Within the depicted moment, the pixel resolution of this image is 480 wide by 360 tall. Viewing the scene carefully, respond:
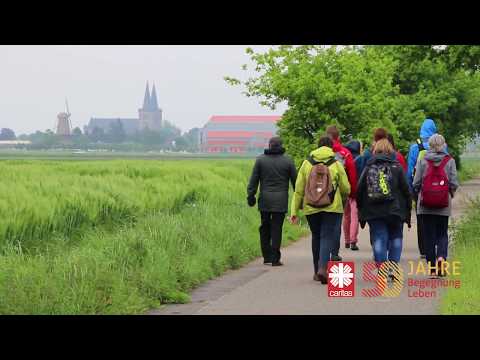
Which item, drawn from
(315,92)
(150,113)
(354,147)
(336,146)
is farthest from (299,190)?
(150,113)

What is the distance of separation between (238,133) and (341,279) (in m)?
99.3

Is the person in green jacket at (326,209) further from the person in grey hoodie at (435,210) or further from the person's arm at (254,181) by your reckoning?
the person's arm at (254,181)

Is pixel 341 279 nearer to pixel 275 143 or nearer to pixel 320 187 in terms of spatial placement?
pixel 320 187

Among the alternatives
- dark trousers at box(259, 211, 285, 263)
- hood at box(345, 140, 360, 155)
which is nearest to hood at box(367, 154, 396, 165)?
dark trousers at box(259, 211, 285, 263)

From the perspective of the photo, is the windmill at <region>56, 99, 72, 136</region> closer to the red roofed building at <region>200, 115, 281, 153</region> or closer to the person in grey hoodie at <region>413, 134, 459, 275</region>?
the red roofed building at <region>200, 115, 281, 153</region>

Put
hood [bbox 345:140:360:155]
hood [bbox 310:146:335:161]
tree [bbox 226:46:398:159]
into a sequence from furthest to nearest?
tree [bbox 226:46:398:159] < hood [bbox 345:140:360:155] < hood [bbox 310:146:335:161]

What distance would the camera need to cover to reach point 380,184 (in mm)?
11836

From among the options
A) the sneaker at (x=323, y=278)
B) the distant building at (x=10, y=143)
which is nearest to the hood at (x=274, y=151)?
the sneaker at (x=323, y=278)

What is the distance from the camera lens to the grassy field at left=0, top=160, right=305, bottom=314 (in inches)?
390

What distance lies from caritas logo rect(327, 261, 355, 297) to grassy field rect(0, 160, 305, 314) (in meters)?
1.50

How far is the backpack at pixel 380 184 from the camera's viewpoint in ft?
38.8

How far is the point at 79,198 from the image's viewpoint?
19.0 metres
